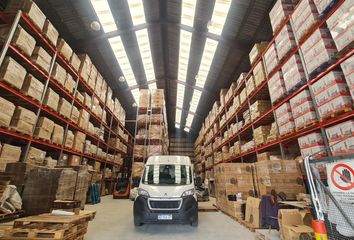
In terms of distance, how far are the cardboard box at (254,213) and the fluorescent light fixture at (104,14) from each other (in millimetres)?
9342

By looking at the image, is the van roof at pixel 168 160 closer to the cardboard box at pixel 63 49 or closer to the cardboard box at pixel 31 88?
the cardboard box at pixel 31 88

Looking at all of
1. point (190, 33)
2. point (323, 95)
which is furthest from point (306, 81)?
point (190, 33)

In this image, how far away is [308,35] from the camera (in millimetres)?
4895

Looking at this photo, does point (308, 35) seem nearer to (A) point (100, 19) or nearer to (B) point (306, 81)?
(B) point (306, 81)

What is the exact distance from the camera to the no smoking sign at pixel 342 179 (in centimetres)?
183

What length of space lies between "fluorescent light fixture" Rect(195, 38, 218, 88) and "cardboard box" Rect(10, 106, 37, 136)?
27.3 ft

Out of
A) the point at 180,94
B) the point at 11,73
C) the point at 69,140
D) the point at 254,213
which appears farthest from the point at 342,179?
the point at 180,94

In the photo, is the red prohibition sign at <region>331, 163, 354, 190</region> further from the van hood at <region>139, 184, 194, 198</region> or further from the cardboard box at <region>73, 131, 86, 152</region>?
the cardboard box at <region>73, 131, 86, 152</region>

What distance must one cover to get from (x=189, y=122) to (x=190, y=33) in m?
15.2

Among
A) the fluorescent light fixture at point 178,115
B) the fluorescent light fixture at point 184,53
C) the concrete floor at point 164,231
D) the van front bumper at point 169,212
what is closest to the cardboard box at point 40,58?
the concrete floor at point 164,231

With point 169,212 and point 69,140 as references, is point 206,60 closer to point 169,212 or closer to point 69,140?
point 69,140

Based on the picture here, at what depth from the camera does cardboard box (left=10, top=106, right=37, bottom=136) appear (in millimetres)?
5738

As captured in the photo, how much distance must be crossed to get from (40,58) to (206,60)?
26.6 feet

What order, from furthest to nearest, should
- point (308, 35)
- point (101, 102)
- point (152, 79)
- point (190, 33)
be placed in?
point (152, 79) → point (101, 102) → point (190, 33) → point (308, 35)
